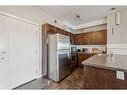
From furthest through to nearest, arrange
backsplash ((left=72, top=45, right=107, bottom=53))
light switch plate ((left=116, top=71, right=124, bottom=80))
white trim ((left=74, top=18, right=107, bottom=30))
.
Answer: backsplash ((left=72, top=45, right=107, bottom=53)) → white trim ((left=74, top=18, right=107, bottom=30)) → light switch plate ((left=116, top=71, right=124, bottom=80))

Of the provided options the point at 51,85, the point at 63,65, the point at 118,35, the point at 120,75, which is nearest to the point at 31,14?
the point at 63,65

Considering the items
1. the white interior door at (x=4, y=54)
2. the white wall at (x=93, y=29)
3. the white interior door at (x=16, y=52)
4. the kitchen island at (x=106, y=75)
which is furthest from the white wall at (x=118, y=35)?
the white interior door at (x=4, y=54)

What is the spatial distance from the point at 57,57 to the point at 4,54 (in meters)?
1.55

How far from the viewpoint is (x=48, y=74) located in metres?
3.96

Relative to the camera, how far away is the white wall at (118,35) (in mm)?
4145

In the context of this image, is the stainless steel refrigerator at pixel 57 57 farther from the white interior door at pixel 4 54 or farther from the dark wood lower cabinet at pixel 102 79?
the dark wood lower cabinet at pixel 102 79

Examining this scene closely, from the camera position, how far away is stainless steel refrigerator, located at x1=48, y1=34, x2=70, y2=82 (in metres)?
3.60

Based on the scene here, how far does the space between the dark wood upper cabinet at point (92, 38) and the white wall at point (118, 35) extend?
0.79 m

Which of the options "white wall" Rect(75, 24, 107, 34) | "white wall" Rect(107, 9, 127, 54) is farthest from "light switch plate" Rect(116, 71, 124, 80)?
"white wall" Rect(75, 24, 107, 34)

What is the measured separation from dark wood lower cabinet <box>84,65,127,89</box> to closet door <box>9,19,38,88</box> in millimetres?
1997

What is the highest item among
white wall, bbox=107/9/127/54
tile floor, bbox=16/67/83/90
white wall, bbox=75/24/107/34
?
white wall, bbox=75/24/107/34

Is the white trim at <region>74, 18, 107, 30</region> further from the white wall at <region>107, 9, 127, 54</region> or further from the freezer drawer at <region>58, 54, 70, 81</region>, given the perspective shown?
the freezer drawer at <region>58, 54, 70, 81</region>
